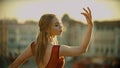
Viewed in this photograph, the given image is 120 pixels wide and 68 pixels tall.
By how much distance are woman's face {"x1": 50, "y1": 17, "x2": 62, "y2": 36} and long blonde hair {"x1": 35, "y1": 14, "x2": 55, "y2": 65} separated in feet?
0.05

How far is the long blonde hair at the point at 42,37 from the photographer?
1.94 metres

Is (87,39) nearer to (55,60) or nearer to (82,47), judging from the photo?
(82,47)

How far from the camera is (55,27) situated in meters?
1.96

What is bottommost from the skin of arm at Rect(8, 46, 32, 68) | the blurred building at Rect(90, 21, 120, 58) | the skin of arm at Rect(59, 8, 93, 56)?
the blurred building at Rect(90, 21, 120, 58)

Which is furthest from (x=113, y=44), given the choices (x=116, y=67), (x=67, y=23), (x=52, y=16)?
(x=52, y=16)

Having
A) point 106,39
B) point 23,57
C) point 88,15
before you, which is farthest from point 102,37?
point 88,15

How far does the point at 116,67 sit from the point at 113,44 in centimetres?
803

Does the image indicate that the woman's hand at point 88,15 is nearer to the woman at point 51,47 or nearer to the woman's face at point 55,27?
the woman at point 51,47

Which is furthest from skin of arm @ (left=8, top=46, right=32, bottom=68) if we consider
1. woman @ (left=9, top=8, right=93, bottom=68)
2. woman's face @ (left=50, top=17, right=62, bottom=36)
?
woman's face @ (left=50, top=17, right=62, bottom=36)

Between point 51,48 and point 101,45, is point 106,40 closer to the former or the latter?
point 101,45

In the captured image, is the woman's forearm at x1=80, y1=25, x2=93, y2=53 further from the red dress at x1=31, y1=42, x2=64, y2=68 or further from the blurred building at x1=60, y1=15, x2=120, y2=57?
Answer: the blurred building at x1=60, y1=15, x2=120, y2=57

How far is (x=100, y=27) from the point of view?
29812 millimetres

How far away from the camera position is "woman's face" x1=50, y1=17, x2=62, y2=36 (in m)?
1.96

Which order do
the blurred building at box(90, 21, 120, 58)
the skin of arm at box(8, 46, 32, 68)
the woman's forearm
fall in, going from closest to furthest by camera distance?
the woman's forearm < the skin of arm at box(8, 46, 32, 68) < the blurred building at box(90, 21, 120, 58)
